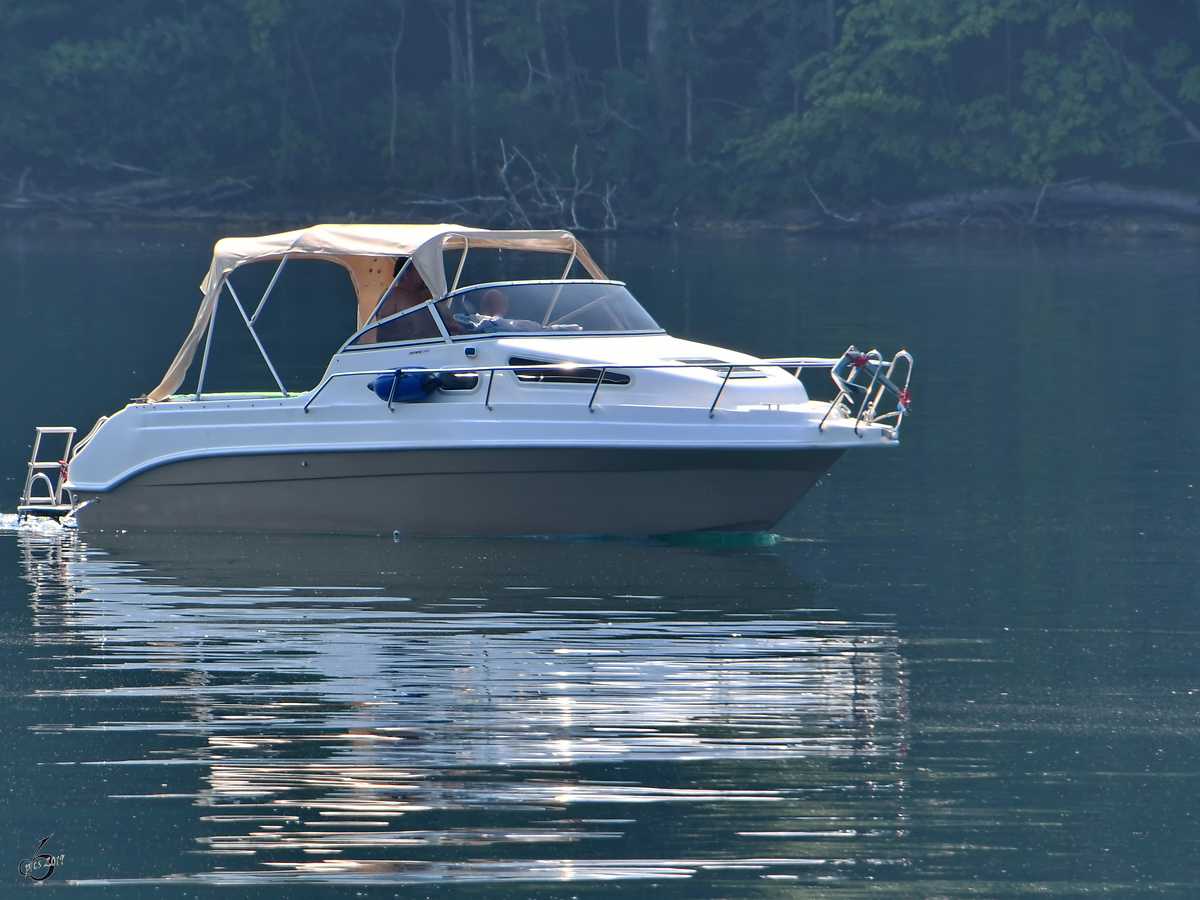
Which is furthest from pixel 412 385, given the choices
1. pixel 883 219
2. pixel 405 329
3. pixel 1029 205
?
pixel 1029 205

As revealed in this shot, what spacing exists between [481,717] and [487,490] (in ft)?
13.7

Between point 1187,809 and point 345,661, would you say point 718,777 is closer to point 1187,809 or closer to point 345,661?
point 1187,809

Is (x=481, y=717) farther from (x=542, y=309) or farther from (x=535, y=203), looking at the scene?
(x=535, y=203)

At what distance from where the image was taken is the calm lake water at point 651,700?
21.7 feet

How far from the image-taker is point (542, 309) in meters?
12.7

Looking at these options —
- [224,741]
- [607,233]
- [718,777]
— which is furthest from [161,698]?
[607,233]

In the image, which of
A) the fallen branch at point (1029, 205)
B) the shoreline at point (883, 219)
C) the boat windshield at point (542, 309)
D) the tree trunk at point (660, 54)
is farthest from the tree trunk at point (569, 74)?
the boat windshield at point (542, 309)

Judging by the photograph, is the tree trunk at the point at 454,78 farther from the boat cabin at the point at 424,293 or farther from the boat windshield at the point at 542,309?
the boat windshield at the point at 542,309

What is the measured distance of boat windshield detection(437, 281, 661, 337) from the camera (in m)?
12.4

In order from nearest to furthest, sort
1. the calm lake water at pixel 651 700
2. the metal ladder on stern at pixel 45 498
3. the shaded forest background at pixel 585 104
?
1. the calm lake water at pixel 651 700
2. the metal ladder on stern at pixel 45 498
3. the shaded forest background at pixel 585 104

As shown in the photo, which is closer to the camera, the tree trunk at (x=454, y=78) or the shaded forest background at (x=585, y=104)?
the shaded forest background at (x=585, y=104)

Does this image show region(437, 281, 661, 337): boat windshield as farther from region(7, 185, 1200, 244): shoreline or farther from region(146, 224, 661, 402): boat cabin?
region(7, 185, 1200, 244): shoreline

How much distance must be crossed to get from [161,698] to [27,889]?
2.29 m

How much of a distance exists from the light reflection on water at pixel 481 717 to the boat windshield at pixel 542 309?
1769 millimetres
